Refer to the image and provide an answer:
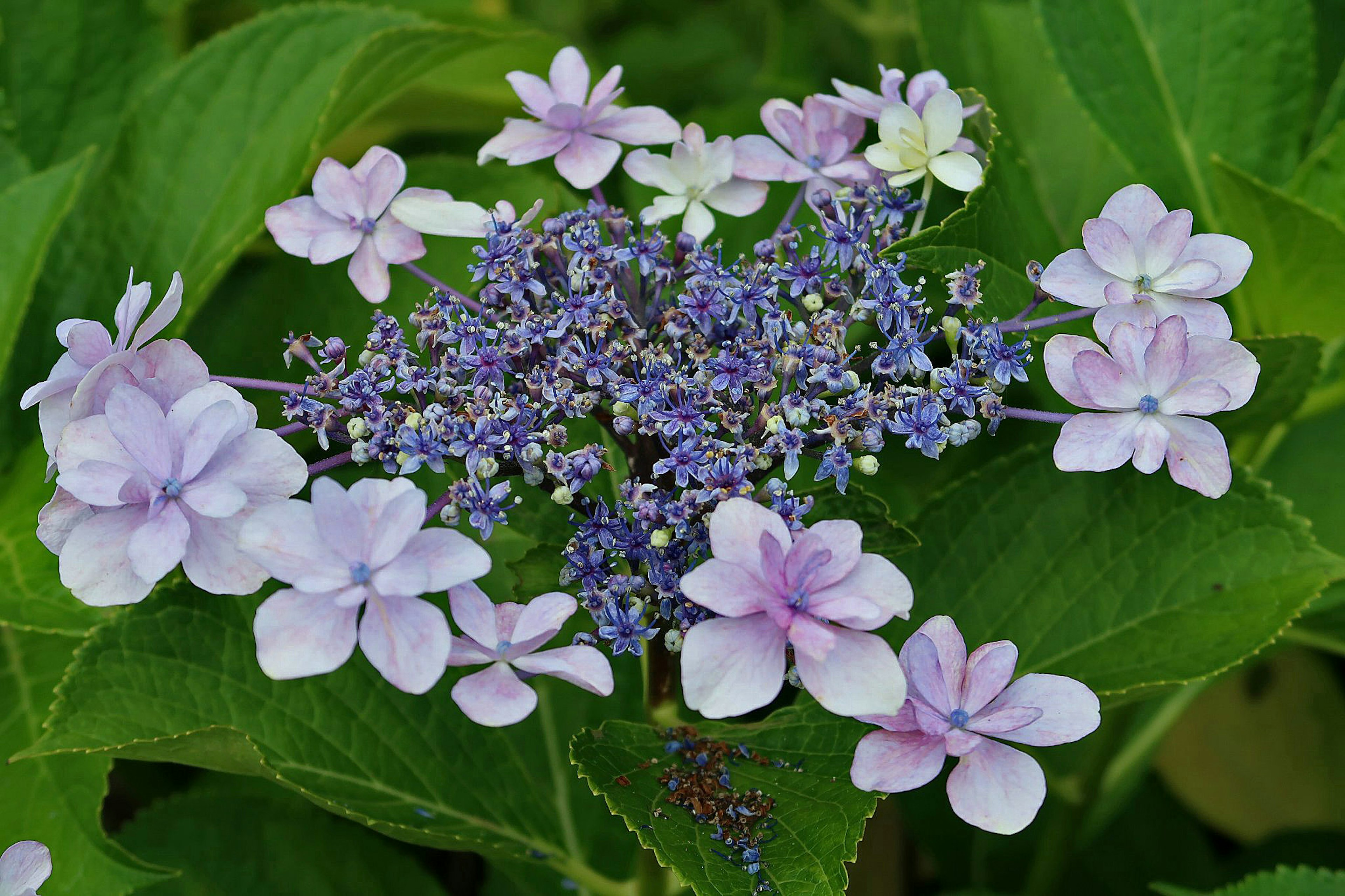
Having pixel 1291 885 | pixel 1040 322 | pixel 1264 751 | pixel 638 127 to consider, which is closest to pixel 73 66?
pixel 638 127

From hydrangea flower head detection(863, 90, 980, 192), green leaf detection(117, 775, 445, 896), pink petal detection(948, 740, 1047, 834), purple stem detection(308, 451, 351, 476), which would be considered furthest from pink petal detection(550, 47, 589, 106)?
green leaf detection(117, 775, 445, 896)

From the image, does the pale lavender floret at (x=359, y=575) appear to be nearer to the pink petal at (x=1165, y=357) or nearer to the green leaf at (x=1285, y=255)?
the pink petal at (x=1165, y=357)

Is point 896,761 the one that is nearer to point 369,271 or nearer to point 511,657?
point 511,657

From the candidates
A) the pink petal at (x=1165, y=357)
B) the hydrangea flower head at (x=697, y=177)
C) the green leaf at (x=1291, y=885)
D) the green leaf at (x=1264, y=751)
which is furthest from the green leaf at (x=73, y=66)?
the green leaf at (x=1264, y=751)

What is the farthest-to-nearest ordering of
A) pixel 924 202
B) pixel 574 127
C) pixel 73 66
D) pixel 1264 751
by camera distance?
1. pixel 1264 751
2. pixel 73 66
3. pixel 574 127
4. pixel 924 202

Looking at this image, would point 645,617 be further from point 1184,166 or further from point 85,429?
point 1184,166

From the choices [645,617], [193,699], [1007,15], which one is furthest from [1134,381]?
[1007,15]
